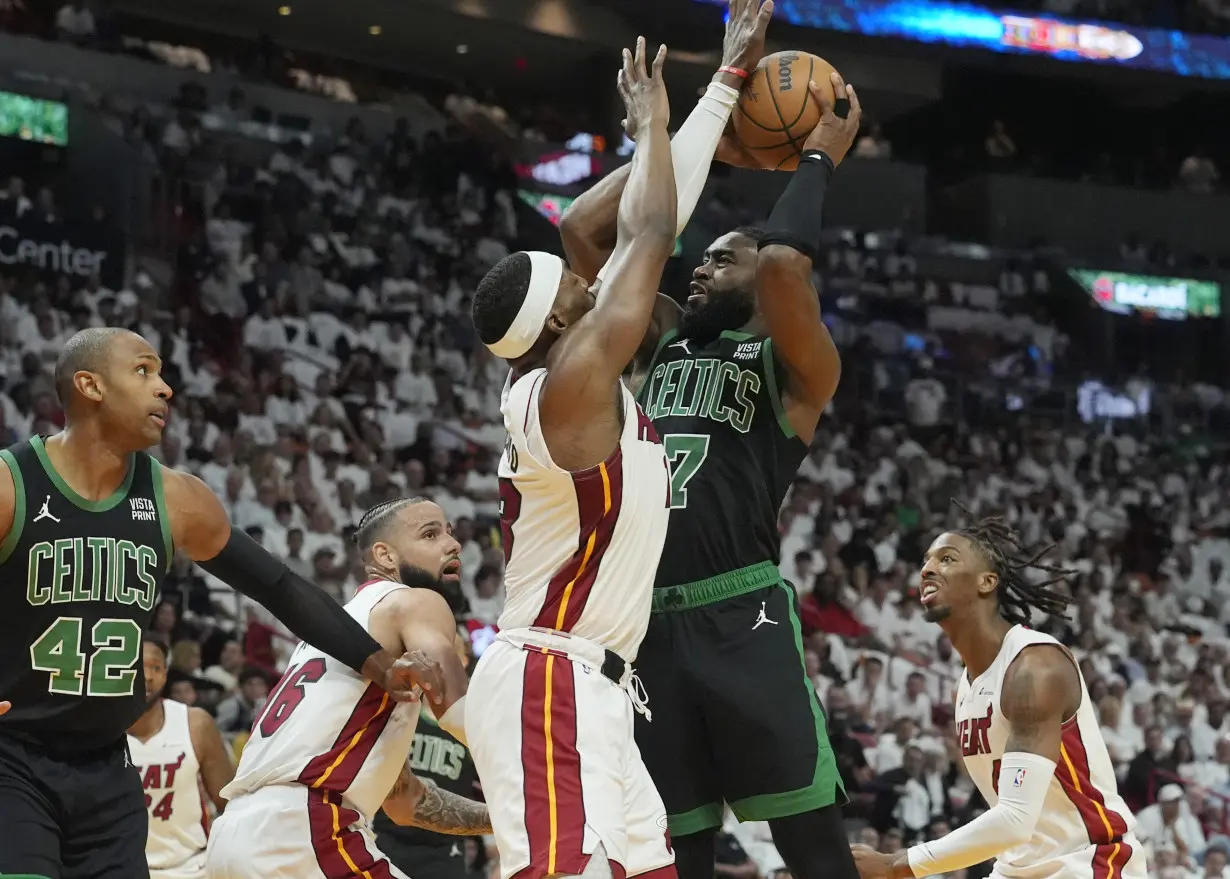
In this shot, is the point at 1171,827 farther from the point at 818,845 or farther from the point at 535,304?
the point at 535,304

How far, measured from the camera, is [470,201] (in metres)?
19.0

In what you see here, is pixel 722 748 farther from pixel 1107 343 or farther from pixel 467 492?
pixel 1107 343

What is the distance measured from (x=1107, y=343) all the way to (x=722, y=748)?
19927 mm

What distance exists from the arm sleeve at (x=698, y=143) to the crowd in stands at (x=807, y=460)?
5403 mm

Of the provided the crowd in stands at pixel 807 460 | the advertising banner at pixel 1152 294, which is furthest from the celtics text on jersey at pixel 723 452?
the advertising banner at pixel 1152 294

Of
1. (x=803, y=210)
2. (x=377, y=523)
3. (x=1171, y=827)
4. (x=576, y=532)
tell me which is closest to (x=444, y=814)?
(x=377, y=523)

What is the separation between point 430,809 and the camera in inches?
204

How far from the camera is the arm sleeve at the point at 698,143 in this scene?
14.8 feet

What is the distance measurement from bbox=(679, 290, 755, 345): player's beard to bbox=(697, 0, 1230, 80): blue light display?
1667 cm

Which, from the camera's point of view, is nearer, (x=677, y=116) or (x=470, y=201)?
(x=470, y=201)

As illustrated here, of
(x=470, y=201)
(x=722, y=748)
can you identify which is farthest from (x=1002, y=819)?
(x=470, y=201)

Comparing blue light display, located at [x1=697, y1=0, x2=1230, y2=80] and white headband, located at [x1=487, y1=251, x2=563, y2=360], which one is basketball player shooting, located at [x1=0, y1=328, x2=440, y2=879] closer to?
white headband, located at [x1=487, y1=251, x2=563, y2=360]

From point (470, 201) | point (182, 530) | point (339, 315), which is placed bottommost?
point (182, 530)

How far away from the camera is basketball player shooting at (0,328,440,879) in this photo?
408 centimetres
